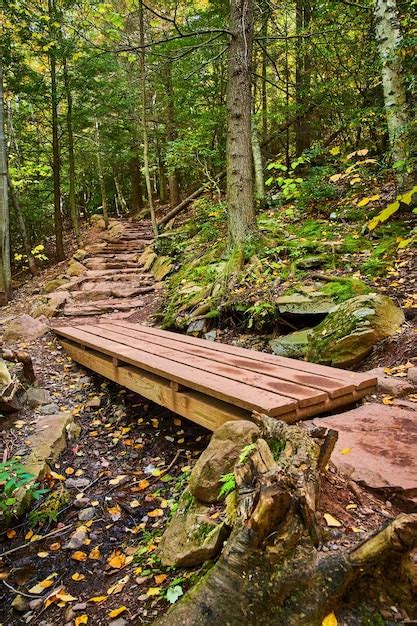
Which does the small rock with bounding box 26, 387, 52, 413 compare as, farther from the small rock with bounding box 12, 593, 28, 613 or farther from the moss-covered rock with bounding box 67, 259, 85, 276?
the moss-covered rock with bounding box 67, 259, 85, 276

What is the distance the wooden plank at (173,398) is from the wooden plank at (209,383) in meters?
0.15

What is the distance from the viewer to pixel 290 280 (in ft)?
17.7

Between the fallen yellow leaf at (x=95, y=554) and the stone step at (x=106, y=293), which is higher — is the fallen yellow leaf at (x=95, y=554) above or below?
below

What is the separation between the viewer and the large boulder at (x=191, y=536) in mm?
1830

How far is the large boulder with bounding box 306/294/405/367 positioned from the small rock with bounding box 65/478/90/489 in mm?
2348

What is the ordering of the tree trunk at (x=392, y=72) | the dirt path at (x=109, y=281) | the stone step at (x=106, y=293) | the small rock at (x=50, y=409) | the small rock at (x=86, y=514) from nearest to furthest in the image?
the small rock at (x=86, y=514) → the small rock at (x=50, y=409) → the tree trunk at (x=392, y=72) → the dirt path at (x=109, y=281) → the stone step at (x=106, y=293)

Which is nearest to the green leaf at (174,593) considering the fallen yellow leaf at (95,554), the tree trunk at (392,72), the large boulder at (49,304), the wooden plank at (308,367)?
the fallen yellow leaf at (95,554)

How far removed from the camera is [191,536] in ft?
6.65

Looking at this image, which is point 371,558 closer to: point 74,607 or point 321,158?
point 74,607

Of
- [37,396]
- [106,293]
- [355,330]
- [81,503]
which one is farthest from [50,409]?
[106,293]

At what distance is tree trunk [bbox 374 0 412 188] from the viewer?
5.60 m

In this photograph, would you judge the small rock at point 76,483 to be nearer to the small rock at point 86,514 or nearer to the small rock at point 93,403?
the small rock at point 86,514

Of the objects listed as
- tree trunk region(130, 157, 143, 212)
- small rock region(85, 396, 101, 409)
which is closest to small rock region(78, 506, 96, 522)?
small rock region(85, 396, 101, 409)

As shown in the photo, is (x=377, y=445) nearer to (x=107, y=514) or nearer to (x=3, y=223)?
(x=107, y=514)
